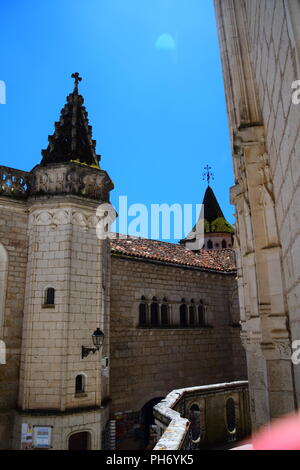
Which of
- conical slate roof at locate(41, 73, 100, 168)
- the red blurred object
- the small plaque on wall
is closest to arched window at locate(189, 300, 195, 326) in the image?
conical slate roof at locate(41, 73, 100, 168)

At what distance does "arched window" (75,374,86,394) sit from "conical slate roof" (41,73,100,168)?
609 cm

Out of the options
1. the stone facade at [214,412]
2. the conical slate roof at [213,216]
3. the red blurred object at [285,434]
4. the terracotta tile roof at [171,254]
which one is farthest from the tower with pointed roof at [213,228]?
the red blurred object at [285,434]

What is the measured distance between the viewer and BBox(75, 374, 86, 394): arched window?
360 inches

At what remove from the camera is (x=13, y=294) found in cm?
956

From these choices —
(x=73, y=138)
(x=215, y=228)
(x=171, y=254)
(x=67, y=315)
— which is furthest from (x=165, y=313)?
(x=215, y=228)

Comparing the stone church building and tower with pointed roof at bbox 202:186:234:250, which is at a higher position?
tower with pointed roof at bbox 202:186:234:250

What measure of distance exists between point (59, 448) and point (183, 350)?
307 inches

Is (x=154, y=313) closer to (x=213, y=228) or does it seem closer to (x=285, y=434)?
(x=285, y=434)

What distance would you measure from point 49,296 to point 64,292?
1.67ft

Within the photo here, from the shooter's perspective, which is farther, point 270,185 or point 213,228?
point 213,228

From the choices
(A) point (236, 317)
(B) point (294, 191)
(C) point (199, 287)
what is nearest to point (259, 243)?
(B) point (294, 191)

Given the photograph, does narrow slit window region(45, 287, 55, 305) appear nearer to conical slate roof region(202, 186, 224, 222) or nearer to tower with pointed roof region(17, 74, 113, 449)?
tower with pointed roof region(17, 74, 113, 449)

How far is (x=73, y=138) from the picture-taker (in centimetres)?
1084

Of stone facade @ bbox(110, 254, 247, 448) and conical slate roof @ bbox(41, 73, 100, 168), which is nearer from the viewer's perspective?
conical slate roof @ bbox(41, 73, 100, 168)
